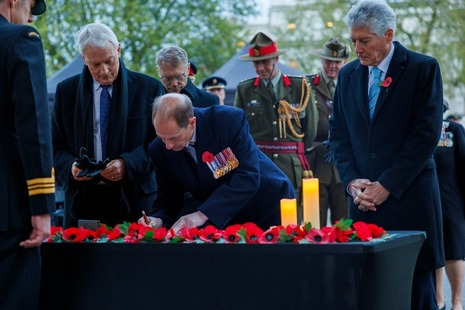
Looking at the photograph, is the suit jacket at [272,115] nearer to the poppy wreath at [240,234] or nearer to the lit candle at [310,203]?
the lit candle at [310,203]

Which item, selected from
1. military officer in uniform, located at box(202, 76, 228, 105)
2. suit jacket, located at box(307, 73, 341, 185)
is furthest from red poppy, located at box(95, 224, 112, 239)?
military officer in uniform, located at box(202, 76, 228, 105)

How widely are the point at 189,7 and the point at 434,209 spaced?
3473 centimetres

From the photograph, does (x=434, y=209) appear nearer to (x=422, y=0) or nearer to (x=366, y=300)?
(x=366, y=300)

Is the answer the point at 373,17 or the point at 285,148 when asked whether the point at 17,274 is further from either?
the point at 285,148

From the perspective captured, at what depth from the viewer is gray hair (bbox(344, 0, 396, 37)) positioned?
5598 millimetres

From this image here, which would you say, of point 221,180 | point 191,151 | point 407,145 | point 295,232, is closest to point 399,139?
point 407,145

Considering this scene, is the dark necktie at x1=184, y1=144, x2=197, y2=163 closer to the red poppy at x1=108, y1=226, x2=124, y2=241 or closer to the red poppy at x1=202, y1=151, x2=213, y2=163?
the red poppy at x1=202, y1=151, x2=213, y2=163

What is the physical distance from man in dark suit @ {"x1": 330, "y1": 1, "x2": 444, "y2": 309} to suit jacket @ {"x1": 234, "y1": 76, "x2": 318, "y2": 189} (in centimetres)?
326

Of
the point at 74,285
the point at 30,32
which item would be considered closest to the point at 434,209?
the point at 74,285

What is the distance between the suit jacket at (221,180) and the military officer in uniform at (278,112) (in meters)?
3.04

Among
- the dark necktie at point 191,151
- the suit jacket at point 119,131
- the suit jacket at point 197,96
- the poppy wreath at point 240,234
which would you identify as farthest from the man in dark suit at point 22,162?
the suit jacket at point 197,96

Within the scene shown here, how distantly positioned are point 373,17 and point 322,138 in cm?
434

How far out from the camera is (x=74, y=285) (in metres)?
5.02

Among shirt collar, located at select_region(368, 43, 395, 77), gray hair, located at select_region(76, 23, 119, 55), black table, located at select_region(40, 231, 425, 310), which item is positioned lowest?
black table, located at select_region(40, 231, 425, 310)
